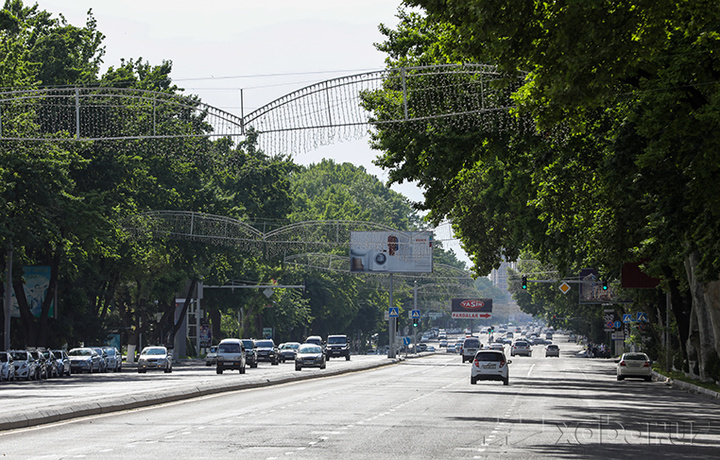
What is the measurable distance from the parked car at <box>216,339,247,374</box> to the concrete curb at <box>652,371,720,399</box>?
22012 millimetres

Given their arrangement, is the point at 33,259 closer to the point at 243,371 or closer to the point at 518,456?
the point at 243,371

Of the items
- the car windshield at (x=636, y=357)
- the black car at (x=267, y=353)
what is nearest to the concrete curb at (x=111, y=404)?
the car windshield at (x=636, y=357)

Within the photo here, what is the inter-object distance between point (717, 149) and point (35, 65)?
140 ft

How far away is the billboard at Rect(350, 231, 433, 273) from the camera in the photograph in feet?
288

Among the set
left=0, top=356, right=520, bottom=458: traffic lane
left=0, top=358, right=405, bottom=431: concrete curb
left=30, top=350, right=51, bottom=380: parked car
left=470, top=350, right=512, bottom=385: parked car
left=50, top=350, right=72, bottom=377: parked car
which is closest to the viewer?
left=0, top=356, right=520, bottom=458: traffic lane

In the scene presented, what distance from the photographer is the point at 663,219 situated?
30328mm

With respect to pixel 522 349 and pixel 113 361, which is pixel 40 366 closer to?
pixel 113 361

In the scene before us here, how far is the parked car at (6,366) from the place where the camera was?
154 feet

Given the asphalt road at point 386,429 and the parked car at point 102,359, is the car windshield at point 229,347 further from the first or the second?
the asphalt road at point 386,429

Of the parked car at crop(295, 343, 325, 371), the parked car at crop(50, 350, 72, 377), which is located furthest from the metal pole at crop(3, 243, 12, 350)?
the parked car at crop(295, 343, 325, 371)

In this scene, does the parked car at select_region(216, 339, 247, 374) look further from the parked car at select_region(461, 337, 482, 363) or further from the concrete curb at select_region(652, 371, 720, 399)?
the parked car at select_region(461, 337, 482, 363)

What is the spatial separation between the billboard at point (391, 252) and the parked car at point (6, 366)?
4200cm

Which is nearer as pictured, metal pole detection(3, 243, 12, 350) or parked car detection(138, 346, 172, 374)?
Result: metal pole detection(3, 243, 12, 350)

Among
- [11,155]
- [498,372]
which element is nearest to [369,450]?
[498,372]
